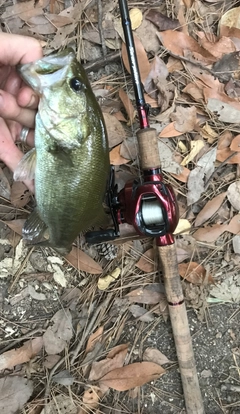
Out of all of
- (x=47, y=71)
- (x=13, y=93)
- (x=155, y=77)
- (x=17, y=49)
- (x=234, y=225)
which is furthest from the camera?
(x=234, y=225)

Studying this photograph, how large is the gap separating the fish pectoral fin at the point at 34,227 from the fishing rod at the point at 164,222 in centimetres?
47

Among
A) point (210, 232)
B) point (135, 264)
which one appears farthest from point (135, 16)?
point (135, 264)

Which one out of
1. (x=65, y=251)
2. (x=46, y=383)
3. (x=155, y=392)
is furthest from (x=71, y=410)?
(x=65, y=251)

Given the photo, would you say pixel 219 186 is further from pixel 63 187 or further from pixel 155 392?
pixel 155 392

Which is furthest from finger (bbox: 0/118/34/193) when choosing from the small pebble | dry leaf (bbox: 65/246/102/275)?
the small pebble

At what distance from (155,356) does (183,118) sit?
1.43 meters

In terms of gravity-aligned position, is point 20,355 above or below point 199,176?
below

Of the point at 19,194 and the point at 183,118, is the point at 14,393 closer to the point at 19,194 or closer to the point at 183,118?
the point at 19,194

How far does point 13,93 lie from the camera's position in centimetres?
192

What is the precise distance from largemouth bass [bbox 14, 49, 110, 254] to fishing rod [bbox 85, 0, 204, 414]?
0.66 feet

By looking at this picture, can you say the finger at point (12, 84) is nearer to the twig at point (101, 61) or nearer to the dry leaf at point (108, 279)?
the twig at point (101, 61)

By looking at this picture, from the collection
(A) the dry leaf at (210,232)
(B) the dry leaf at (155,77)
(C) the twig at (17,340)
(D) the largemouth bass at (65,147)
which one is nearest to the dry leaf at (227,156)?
(A) the dry leaf at (210,232)

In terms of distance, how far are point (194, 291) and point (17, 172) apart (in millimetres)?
1314

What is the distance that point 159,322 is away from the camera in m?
2.53
